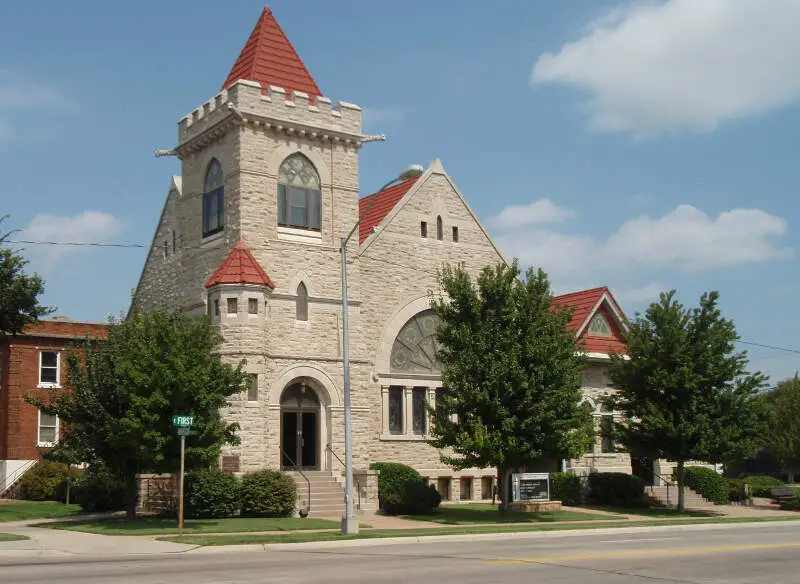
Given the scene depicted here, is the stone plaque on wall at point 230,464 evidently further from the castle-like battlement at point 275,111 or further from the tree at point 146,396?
the castle-like battlement at point 275,111

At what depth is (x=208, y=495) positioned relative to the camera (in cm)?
2798

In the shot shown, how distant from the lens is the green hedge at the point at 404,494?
31.3 meters

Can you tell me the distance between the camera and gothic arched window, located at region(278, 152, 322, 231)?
3316 cm

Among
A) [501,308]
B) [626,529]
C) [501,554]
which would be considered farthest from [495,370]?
[501,554]

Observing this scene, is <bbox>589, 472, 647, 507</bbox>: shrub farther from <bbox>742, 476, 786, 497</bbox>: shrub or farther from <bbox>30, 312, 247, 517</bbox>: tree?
<bbox>30, 312, 247, 517</bbox>: tree

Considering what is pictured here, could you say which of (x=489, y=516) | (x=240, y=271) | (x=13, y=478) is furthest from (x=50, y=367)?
(x=489, y=516)

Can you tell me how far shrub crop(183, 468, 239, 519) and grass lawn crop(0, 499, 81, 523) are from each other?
5.10m

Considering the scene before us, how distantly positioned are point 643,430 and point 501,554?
1720 cm

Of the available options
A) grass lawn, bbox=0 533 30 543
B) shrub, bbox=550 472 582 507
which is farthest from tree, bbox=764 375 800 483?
grass lawn, bbox=0 533 30 543

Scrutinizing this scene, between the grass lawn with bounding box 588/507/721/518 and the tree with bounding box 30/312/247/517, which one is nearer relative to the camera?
the tree with bounding box 30/312/247/517

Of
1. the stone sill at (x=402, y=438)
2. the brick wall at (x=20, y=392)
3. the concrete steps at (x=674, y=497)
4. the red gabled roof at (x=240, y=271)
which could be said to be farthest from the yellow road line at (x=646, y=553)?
the brick wall at (x=20, y=392)

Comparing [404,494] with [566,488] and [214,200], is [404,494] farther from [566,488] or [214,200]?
[214,200]

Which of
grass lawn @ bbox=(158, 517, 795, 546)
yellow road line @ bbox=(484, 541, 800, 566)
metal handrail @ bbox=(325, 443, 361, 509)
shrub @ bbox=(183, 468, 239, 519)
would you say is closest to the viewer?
yellow road line @ bbox=(484, 541, 800, 566)

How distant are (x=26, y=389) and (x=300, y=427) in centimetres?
1452
